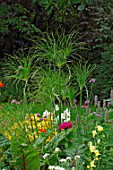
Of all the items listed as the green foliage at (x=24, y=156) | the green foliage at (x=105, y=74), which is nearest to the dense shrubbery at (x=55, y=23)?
the green foliage at (x=105, y=74)

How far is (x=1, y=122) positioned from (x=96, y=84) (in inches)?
204

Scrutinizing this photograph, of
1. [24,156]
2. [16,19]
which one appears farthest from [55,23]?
[24,156]

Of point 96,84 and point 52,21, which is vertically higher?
point 52,21

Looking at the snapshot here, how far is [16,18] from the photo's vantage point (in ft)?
35.2

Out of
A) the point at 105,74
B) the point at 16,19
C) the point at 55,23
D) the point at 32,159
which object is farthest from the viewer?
the point at 55,23

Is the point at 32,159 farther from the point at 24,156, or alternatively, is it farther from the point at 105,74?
the point at 105,74

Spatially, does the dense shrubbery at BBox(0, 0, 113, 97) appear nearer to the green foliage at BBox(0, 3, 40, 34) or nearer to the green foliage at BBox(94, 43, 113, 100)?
the green foliage at BBox(0, 3, 40, 34)

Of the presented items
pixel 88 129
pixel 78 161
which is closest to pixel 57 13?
pixel 88 129

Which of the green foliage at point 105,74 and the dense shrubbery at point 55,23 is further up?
the dense shrubbery at point 55,23

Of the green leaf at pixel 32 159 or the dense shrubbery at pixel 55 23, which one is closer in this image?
the green leaf at pixel 32 159

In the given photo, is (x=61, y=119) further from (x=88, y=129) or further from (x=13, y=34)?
(x=13, y=34)

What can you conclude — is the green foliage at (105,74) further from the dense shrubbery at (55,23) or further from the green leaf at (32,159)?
the green leaf at (32,159)

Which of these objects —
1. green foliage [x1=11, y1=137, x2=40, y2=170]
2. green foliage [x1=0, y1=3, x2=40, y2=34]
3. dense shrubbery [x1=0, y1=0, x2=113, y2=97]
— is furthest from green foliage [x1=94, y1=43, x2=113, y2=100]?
green foliage [x1=11, y1=137, x2=40, y2=170]

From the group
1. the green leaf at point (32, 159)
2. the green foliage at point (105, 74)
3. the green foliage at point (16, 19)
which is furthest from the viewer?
the green foliage at point (16, 19)
